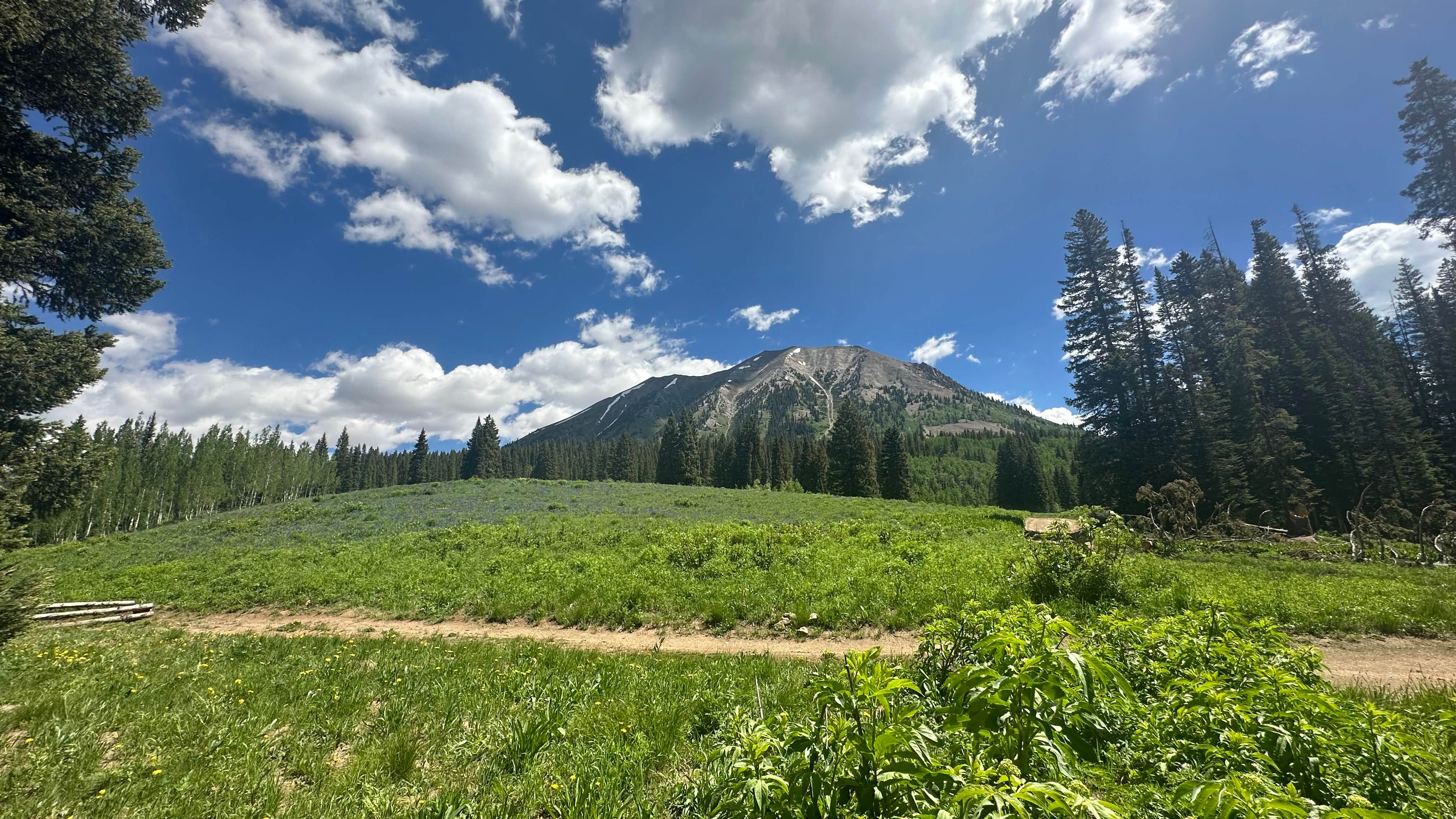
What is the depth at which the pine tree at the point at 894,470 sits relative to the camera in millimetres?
Answer: 68062

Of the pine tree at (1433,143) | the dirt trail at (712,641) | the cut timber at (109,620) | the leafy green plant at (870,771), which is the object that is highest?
the pine tree at (1433,143)

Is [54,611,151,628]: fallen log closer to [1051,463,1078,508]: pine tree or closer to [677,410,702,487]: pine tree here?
[677,410,702,487]: pine tree

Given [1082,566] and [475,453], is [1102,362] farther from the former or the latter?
[475,453]

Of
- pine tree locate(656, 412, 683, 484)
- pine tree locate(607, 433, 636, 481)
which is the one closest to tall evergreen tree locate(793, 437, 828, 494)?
pine tree locate(656, 412, 683, 484)

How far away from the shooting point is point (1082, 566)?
11.7m

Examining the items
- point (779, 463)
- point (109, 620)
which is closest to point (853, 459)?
point (779, 463)

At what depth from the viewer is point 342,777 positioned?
437 cm

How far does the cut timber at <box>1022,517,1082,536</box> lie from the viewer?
12570 millimetres

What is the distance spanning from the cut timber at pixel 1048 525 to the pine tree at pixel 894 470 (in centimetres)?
4017

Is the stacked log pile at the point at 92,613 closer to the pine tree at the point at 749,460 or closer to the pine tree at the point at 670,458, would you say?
the pine tree at the point at 670,458

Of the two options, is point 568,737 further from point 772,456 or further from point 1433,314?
point 772,456

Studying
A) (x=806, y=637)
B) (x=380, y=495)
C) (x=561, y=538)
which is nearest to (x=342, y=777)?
(x=806, y=637)

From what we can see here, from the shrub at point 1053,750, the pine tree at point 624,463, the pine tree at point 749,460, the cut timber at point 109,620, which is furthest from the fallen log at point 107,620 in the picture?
the pine tree at point 624,463

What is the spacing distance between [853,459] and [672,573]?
2084 inches
